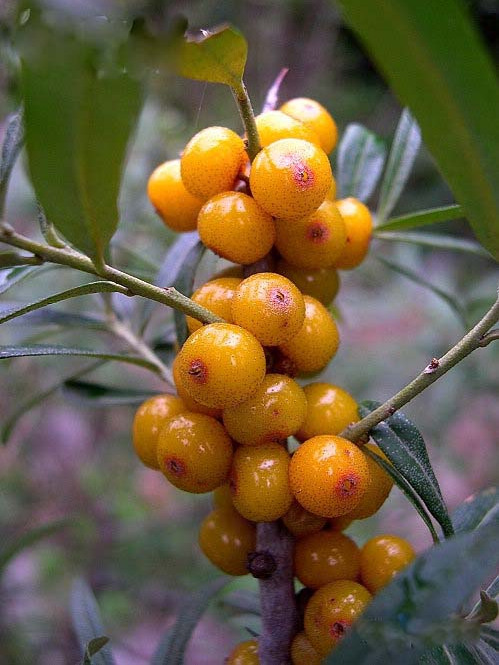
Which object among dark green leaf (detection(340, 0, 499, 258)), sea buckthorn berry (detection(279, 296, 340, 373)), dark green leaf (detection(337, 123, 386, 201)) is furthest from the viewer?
dark green leaf (detection(337, 123, 386, 201))

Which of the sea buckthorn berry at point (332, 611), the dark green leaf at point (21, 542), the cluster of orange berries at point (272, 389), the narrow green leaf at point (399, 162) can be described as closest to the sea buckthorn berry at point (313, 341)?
the cluster of orange berries at point (272, 389)

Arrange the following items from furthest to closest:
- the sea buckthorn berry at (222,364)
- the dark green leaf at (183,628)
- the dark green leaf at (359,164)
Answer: the dark green leaf at (359,164), the dark green leaf at (183,628), the sea buckthorn berry at (222,364)

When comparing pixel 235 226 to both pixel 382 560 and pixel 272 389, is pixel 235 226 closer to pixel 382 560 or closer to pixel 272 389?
pixel 272 389

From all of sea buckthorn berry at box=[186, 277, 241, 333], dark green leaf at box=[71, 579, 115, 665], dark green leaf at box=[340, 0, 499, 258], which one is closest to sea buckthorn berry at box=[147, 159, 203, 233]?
sea buckthorn berry at box=[186, 277, 241, 333]

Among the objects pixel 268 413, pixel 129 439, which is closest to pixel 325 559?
pixel 268 413

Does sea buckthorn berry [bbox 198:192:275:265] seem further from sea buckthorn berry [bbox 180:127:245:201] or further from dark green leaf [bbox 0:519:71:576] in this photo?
dark green leaf [bbox 0:519:71:576]

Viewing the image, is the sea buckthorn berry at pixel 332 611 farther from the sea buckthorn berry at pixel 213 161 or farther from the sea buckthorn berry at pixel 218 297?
the sea buckthorn berry at pixel 213 161
